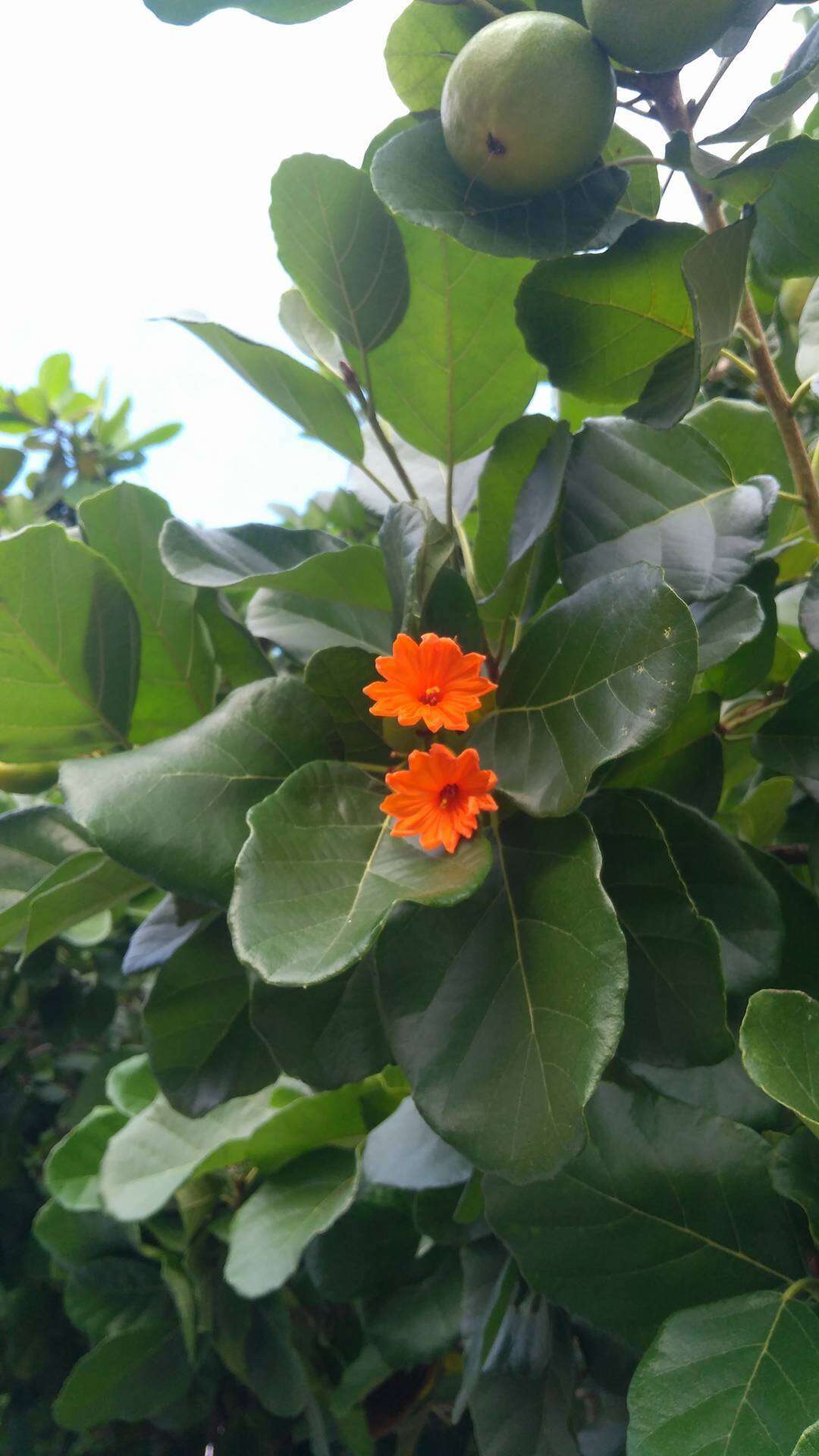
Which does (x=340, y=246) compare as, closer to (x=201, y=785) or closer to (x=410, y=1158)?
(x=201, y=785)

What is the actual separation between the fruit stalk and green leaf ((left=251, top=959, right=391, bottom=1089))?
1.26ft

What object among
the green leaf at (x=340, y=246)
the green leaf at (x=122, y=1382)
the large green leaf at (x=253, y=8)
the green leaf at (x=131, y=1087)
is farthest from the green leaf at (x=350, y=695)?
the green leaf at (x=122, y=1382)

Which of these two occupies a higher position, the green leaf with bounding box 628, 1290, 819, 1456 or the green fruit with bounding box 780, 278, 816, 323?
the green fruit with bounding box 780, 278, 816, 323

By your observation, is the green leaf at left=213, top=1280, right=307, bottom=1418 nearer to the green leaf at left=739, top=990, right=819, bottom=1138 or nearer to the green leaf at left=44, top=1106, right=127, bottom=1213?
the green leaf at left=44, top=1106, right=127, bottom=1213

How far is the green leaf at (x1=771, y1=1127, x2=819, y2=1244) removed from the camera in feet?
1.72

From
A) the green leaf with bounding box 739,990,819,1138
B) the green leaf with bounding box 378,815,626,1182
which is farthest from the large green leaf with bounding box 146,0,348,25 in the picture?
the green leaf with bounding box 739,990,819,1138

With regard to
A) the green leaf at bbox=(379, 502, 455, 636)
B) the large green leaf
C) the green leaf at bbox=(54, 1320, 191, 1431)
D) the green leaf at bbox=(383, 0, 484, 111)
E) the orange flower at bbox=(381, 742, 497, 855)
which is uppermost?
the large green leaf

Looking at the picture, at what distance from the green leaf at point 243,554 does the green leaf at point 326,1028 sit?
22 centimetres

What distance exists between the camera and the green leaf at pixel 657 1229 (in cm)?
54

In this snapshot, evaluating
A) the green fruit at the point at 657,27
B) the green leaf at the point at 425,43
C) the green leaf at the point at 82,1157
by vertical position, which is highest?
the green leaf at the point at 425,43

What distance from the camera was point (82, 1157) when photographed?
41.9 inches

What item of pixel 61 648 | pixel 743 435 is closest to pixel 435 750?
pixel 61 648

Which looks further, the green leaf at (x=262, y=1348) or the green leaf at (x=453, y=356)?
the green leaf at (x=262, y=1348)

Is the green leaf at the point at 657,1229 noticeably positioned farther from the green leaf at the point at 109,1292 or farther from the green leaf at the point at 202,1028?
the green leaf at the point at 109,1292
